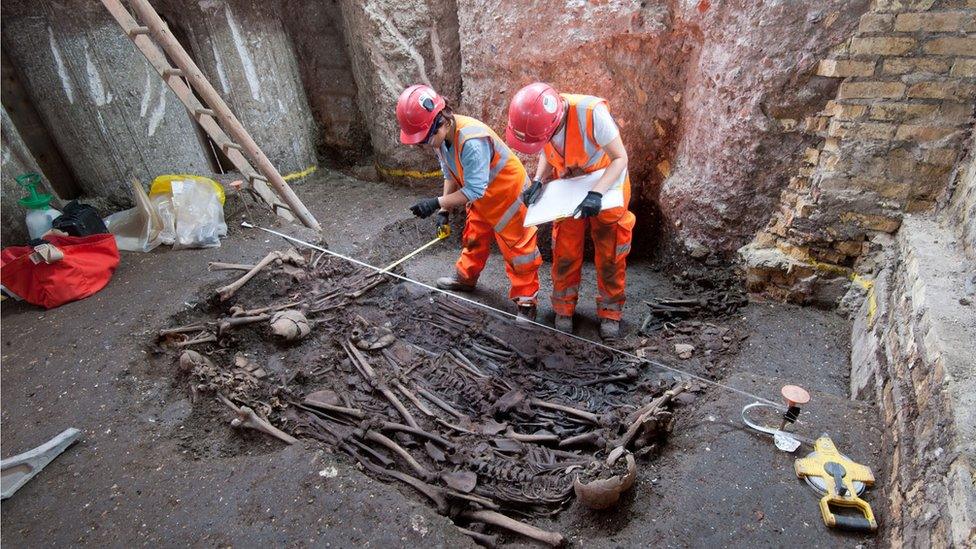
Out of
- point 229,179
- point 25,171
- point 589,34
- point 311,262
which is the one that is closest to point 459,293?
point 311,262

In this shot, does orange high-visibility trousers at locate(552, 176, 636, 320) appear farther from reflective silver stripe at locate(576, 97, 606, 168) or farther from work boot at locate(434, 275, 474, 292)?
work boot at locate(434, 275, 474, 292)

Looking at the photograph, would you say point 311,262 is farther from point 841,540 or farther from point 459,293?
point 841,540

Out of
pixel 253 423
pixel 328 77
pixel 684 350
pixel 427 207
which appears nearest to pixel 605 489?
pixel 684 350

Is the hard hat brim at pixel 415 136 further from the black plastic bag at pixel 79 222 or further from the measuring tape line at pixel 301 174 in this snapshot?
the measuring tape line at pixel 301 174

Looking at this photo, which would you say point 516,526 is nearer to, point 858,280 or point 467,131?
point 467,131

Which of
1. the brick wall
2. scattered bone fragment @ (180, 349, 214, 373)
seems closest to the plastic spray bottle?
scattered bone fragment @ (180, 349, 214, 373)

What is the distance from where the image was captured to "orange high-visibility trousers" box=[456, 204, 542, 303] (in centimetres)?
434

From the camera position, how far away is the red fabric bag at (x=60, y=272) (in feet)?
12.6

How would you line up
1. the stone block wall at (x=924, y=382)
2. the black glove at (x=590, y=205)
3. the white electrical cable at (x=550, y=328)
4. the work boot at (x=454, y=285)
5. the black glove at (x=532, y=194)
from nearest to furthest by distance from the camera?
1. the stone block wall at (x=924, y=382)
2. the white electrical cable at (x=550, y=328)
3. the black glove at (x=590, y=205)
4. the black glove at (x=532, y=194)
5. the work boot at (x=454, y=285)

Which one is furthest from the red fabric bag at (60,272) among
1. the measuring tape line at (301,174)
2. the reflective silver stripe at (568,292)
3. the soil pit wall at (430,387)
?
the reflective silver stripe at (568,292)

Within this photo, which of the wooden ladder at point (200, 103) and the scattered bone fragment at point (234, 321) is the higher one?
the wooden ladder at point (200, 103)

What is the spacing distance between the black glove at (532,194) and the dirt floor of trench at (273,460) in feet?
5.17

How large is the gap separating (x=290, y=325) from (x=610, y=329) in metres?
2.74

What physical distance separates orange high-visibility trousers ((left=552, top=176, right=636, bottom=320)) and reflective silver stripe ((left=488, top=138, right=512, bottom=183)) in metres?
0.66
